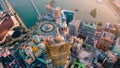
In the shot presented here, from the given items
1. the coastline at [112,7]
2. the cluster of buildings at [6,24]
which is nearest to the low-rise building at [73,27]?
the cluster of buildings at [6,24]

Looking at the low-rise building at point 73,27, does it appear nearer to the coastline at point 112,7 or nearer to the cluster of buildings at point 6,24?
the cluster of buildings at point 6,24

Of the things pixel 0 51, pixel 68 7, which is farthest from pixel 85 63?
pixel 68 7

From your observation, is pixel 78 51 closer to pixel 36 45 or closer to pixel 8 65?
pixel 36 45

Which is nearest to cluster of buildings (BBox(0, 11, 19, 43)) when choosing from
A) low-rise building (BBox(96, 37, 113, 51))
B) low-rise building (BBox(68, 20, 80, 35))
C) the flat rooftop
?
the flat rooftop

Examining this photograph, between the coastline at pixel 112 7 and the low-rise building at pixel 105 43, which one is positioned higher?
the coastline at pixel 112 7

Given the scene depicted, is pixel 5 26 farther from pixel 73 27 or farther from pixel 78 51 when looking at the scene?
pixel 78 51

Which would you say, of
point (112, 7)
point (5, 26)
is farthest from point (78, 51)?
point (112, 7)

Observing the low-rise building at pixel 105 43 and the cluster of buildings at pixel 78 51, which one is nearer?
the cluster of buildings at pixel 78 51

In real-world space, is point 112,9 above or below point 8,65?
below
